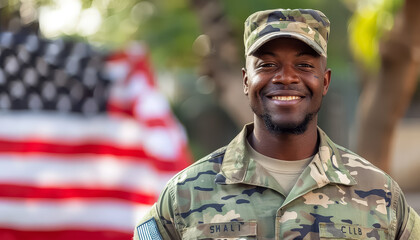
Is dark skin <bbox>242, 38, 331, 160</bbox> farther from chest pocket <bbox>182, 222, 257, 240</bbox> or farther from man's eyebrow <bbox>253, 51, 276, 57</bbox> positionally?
chest pocket <bbox>182, 222, 257, 240</bbox>

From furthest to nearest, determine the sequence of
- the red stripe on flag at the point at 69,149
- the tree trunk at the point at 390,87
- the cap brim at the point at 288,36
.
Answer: the tree trunk at the point at 390,87 → the red stripe on flag at the point at 69,149 → the cap brim at the point at 288,36

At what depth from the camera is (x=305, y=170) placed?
2326 millimetres

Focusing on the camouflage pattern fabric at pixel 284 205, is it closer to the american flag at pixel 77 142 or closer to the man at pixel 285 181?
the man at pixel 285 181

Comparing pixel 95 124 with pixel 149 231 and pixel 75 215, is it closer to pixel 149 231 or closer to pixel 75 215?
pixel 75 215

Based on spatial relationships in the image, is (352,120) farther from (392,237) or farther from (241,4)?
(392,237)

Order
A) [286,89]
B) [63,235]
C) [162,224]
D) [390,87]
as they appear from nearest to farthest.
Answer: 1. [286,89]
2. [162,224]
3. [63,235]
4. [390,87]

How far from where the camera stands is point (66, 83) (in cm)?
532

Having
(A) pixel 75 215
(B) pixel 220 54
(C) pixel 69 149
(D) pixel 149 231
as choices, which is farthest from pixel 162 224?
(B) pixel 220 54

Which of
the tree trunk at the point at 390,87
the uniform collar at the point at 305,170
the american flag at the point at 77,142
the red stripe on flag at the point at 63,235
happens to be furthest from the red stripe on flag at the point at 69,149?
the uniform collar at the point at 305,170

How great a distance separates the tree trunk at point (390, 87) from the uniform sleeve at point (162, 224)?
351 cm

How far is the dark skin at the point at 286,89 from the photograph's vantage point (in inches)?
89.8

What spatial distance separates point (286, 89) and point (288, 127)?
11 cm

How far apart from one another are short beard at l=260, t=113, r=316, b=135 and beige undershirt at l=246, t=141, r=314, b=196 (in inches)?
4.1

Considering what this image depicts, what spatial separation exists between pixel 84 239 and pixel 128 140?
683mm
